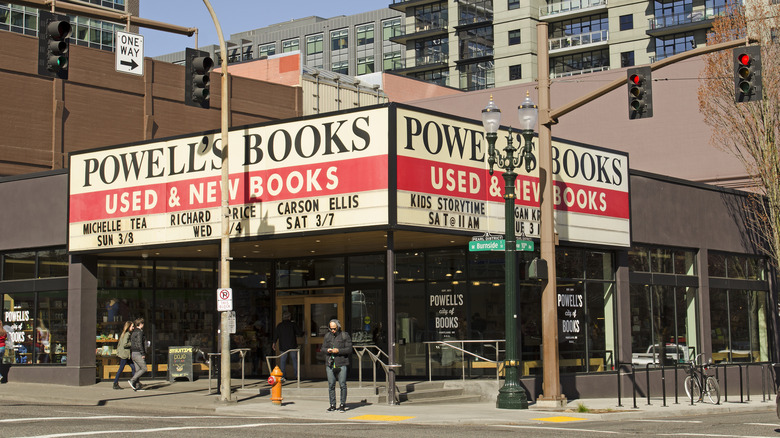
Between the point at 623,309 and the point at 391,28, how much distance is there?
86.0 metres

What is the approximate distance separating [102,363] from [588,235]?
45.6 ft

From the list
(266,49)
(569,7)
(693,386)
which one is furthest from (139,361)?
(266,49)

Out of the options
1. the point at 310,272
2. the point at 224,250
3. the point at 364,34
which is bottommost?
the point at 310,272

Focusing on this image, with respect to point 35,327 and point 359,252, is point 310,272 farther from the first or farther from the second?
point 35,327

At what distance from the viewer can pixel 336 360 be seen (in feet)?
62.9

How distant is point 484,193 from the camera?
22500 mm

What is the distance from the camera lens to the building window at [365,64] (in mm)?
108925

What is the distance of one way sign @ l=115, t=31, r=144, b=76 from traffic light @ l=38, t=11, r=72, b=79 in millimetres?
1704

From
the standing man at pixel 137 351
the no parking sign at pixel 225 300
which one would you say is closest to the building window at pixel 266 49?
the standing man at pixel 137 351

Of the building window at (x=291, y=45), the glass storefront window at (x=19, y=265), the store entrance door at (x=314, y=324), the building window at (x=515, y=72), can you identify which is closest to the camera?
the store entrance door at (x=314, y=324)

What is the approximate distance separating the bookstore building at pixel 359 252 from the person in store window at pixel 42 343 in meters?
0.06

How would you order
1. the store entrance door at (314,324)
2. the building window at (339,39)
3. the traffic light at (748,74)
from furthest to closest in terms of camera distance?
the building window at (339,39) → the store entrance door at (314,324) → the traffic light at (748,74)

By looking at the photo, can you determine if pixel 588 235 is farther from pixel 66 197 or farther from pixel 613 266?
pixel 66 197

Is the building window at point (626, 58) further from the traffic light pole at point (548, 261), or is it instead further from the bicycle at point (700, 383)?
the traffic light pole at point (548, 261)
